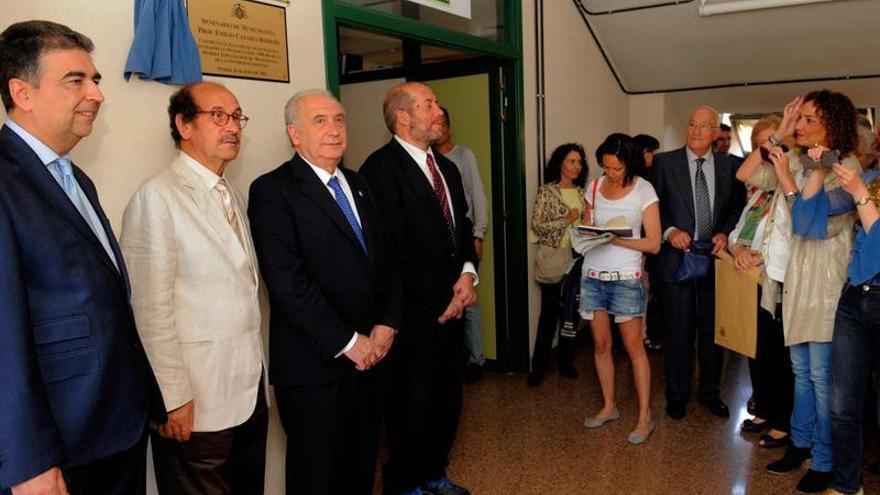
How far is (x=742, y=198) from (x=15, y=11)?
10.7 feet

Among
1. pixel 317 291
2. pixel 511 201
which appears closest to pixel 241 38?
pixel 317 291

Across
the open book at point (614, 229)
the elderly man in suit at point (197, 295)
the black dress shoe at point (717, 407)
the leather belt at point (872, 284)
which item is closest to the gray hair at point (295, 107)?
the elderly man in suit at point (197, 295)

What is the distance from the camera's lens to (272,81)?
2389 mm

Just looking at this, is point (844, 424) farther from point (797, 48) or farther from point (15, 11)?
point (797, 48)

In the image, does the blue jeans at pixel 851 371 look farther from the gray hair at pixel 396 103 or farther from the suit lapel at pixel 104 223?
the suit lapel at pixel 104 223

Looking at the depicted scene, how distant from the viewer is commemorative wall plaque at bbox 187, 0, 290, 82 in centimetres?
217

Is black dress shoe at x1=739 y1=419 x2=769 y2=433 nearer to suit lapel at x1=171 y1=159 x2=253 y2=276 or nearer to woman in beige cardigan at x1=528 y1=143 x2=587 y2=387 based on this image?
woman in beige cardigan at x1=528 y1=143 x2=587 y2=387

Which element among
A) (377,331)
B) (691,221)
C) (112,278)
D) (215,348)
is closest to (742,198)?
(691,221)

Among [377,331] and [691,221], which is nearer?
[377,331]

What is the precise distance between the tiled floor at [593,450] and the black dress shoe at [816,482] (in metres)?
0.08

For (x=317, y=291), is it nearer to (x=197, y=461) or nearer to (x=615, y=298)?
(x=197, y=461)

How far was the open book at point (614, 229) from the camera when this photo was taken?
10.2 feet

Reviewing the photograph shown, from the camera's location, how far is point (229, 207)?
6.45ft

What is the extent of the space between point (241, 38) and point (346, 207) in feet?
2.28
